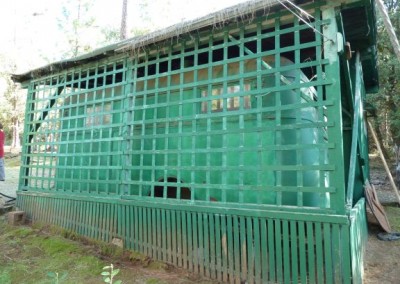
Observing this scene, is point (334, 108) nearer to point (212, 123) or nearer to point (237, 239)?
point (212, 123)

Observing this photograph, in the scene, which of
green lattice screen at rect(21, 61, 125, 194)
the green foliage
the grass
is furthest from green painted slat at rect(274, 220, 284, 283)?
the green foliage

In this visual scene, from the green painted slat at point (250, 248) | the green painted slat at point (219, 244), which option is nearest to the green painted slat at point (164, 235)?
the green painted slat at point (219, 244)

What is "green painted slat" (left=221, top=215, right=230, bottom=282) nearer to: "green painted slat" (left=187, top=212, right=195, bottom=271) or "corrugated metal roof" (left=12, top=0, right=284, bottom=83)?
"green painted slat" (left=187, top=212, right=195, bottom=271)

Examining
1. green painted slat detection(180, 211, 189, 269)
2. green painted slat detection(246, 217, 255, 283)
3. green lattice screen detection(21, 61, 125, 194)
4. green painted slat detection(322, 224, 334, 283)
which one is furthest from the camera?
green lattice screen detection(21, 61, 125, 194)

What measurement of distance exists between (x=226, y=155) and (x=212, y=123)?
0.56 m

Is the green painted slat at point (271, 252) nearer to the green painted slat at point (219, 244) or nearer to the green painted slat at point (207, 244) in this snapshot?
the green painted slat at point (219, 244)

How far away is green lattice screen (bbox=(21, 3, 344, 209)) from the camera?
382 centimetres

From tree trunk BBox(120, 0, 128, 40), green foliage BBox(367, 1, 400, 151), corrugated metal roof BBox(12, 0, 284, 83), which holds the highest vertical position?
tree trunk BBox(120, 0, 128, 40)

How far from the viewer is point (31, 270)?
4840 millimetres

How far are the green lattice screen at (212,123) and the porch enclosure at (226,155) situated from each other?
2 cm

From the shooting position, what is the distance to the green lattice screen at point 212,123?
3818 mm

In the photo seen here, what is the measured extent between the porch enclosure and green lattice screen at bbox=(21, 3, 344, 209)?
0.06 feet

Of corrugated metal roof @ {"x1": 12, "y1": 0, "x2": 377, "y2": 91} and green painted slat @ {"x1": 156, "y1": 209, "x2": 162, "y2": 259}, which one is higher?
corrugated metal roof @ {"x1": 12, "y1": 0, "x2": 377, "y2": 91}

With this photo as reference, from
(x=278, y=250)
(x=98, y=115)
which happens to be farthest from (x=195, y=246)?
(x=98, y=115)
